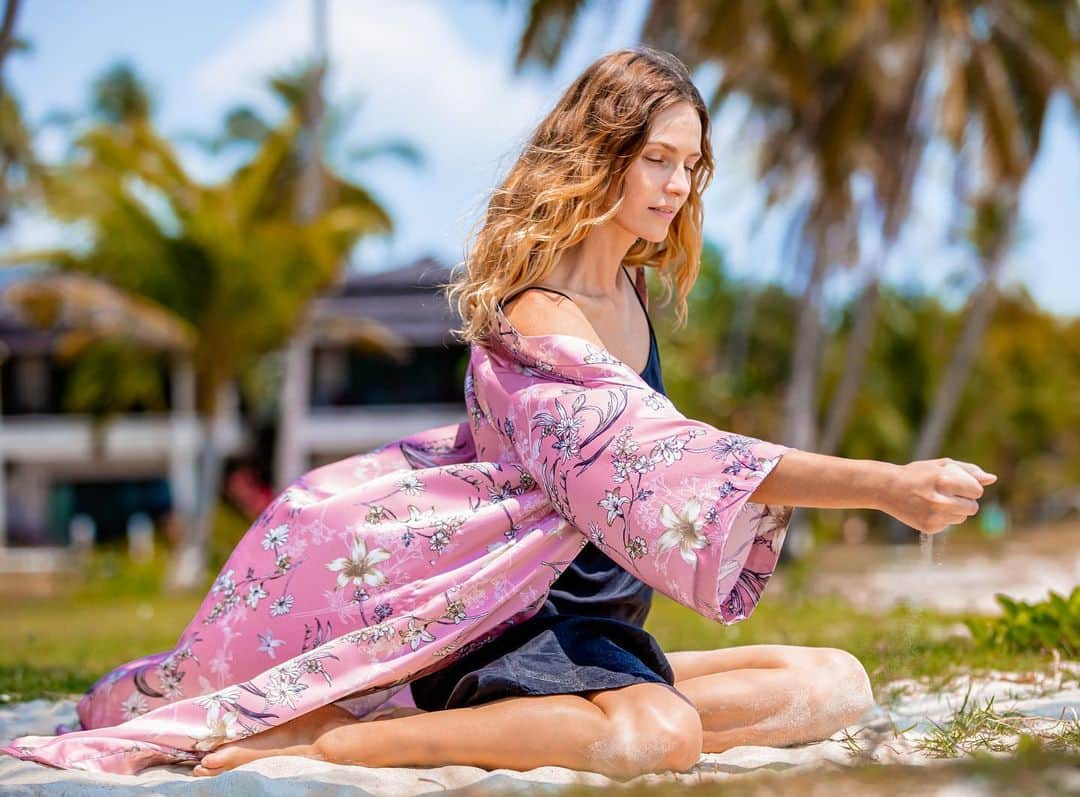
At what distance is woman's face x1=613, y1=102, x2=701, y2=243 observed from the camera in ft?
9.62

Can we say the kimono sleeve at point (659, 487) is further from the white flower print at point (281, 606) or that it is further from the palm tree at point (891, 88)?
the palm tree at point (891, 88)

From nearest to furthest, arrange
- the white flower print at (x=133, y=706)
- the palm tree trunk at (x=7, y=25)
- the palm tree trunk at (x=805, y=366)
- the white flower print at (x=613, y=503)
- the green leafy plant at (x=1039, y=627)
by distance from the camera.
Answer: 1. the white flower print at (x=613, y=503)
2. the white flower print at (x=133, y=706)
3. the green leafy plant at (x=1039, y=627)
4. the palm tree trunk at (x=7, y=25)
5. the palm tree trunk at (x=805, y=366)

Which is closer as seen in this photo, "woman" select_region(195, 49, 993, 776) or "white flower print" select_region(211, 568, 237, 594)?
"woman" select_region(195, 49, 993, 776)

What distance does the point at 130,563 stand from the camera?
16.6 metres

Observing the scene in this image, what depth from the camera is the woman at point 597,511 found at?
8.34ft

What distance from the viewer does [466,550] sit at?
2807mm

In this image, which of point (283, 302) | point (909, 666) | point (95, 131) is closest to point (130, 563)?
point (283, 302)

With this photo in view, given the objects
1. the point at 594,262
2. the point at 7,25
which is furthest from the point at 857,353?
the point at 594,262

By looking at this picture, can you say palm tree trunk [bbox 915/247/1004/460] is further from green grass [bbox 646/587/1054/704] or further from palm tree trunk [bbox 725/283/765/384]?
green grass [bbox 646/587/1054/704]

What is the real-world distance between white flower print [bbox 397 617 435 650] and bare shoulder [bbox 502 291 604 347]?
2.27ft

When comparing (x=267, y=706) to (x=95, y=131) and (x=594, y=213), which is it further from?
(x=95, y=131)

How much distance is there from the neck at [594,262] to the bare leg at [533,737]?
37.3 inches

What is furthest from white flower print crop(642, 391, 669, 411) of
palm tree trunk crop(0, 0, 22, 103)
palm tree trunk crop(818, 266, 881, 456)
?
palm tree trunk crop(818, 266, 881, 456)

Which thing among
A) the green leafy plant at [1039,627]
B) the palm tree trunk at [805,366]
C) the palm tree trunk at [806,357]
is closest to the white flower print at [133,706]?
the green leafy plant at [1039,627]
